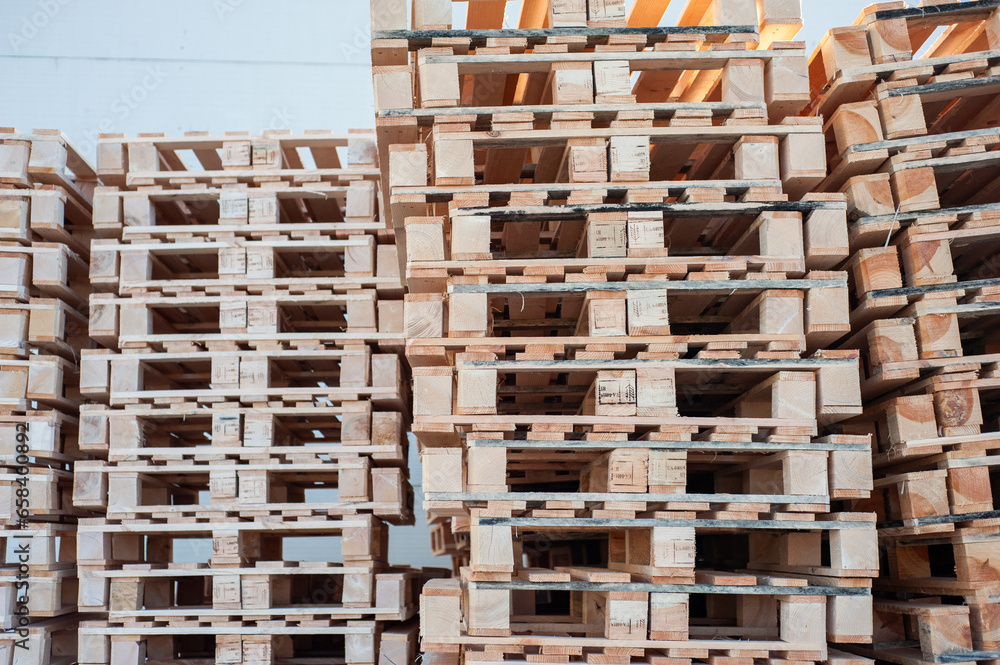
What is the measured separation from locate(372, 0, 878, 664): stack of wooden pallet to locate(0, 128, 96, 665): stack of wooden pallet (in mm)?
2549

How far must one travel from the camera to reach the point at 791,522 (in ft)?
11.8

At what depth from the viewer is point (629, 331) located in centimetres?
363

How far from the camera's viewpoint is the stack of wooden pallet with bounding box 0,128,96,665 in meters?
4.77

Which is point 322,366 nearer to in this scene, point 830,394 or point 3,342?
point 3,342

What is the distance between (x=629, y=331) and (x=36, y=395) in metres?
3.83

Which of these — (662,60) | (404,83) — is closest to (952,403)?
(662,60)

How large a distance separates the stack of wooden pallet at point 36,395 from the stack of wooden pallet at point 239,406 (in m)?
0.29

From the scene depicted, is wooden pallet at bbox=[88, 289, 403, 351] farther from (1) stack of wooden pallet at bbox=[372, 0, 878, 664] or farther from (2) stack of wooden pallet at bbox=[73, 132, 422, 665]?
(1) stack of wooden pallet at bbox=[372, 0, 878, 664]

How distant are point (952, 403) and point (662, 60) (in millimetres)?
2296

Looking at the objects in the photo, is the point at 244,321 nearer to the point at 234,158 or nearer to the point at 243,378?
the point at 243,378

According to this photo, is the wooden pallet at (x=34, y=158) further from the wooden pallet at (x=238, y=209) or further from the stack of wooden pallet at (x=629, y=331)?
the stack of wooden pallet at (x=629, y=331)

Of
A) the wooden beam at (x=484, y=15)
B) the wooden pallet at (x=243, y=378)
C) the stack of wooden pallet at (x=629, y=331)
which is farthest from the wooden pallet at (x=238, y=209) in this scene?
the wooden beam at (x=484, y=15)

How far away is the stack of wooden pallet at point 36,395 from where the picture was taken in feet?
15.6

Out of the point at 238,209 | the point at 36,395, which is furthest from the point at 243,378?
the point at 36,395
